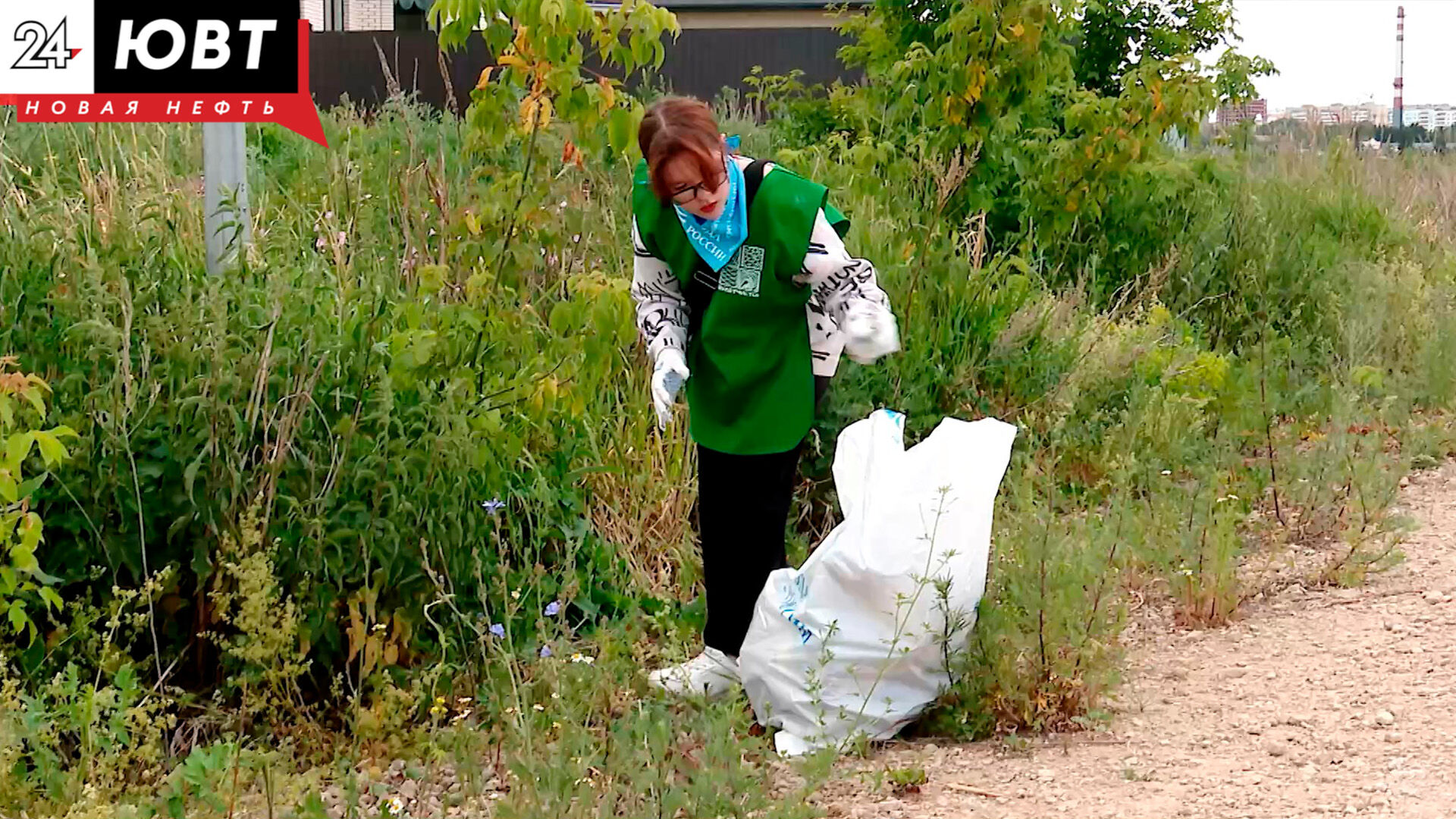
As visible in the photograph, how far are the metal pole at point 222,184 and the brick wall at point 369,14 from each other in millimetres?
19454

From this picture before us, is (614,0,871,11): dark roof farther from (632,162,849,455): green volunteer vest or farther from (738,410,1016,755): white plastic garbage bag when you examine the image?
(738,410,1016,755): white plastic garbage bag

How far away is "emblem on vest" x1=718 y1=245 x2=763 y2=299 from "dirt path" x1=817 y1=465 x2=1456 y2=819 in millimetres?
1182

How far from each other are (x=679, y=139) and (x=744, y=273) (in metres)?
0.38

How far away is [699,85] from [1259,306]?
8.29 m

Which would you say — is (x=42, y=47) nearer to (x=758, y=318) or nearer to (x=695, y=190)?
(x=695, y=190)

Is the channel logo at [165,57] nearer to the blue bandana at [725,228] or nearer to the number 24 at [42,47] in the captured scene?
the number 24 at [42,47]

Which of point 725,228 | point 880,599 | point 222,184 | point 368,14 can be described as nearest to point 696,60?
point 368,14

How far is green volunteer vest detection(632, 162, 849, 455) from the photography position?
3.84 metres

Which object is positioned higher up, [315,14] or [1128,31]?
[315,14]

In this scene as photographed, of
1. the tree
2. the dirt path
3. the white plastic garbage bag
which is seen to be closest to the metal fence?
the tree

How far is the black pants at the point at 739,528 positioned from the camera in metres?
4.04

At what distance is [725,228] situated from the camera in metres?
3.82

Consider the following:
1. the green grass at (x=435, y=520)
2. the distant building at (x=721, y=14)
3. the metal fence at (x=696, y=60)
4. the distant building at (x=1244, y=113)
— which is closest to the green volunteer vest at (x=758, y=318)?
the green grass at (x=435, y=520)

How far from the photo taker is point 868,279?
3.89 m
